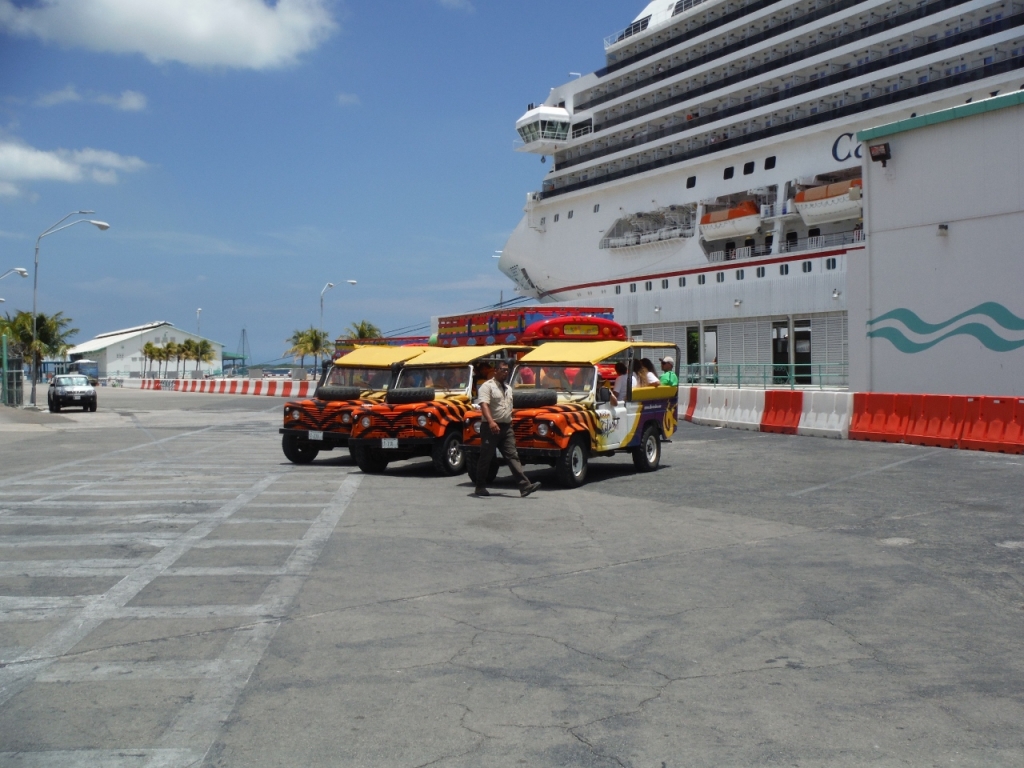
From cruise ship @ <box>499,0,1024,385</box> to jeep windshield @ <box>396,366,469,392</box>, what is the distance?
57.0ft

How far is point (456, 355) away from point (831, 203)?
86.1ft

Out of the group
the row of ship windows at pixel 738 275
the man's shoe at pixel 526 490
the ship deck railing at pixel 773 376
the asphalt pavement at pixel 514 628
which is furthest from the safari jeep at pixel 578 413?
the row of ship windows at pixel 738 275

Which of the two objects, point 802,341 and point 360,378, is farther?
point 802,341

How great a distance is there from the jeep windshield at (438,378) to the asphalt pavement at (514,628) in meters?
3.53

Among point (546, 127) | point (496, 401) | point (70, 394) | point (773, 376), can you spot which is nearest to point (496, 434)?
point (496, 401)

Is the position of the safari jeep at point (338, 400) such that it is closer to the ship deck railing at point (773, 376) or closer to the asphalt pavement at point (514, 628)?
the asphalt pavement at point (514, 628)

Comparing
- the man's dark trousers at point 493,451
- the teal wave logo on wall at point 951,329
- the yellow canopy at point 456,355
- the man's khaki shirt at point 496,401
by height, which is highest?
the teal wave logo on wall at point 951,329

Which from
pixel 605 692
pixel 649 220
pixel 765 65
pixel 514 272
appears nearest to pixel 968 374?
pixel 605 692

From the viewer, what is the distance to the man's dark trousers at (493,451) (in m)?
11.7

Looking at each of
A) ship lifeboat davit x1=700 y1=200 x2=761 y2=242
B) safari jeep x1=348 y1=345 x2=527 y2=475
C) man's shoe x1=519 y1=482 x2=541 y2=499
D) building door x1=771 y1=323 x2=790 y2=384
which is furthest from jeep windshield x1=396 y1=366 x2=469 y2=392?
ship lifeboat davit x1=700 y1=200 x2=761 y2=242

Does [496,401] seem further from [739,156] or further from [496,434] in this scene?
[739,156]

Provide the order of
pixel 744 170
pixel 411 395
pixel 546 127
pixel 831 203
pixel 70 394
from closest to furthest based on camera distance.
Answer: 1. pixel 411 395
2. pixel 70 394
3. pixel 831 203
4. pixel 744 170
5. pixel 546 127

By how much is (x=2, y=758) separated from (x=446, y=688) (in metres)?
1.90

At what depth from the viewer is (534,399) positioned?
13086 mm
